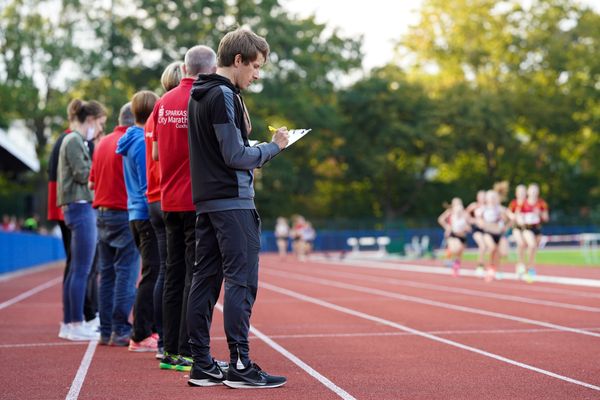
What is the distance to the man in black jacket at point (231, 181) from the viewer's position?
5.52 metres

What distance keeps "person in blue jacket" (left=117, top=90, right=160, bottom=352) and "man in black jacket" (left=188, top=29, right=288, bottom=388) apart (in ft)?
5.61

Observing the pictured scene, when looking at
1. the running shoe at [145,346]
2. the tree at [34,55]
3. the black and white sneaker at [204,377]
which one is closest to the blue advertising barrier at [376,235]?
the tree at [34,55]

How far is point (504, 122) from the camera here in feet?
189

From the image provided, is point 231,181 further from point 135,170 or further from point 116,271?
point 116,271

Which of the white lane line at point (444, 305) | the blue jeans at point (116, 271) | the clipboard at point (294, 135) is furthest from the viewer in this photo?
the white lane line at point (444, 305)

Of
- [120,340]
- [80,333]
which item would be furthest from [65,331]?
[120,340]

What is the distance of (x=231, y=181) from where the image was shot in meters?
5.59

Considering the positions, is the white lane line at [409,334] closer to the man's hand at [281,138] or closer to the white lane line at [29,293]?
the man's hand at [281,138]

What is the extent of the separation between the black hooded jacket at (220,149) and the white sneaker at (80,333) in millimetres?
3251

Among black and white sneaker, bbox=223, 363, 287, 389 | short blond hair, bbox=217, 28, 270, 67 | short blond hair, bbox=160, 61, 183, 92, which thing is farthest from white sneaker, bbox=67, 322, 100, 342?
short blond hair, bbox=217, 28, 270, 67

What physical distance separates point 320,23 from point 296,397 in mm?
51912

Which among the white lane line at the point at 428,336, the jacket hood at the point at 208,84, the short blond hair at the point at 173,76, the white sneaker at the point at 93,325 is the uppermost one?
the short blond hair at the point at 173,76

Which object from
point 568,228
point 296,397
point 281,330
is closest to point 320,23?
point 568,228

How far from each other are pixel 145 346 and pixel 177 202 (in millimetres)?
1869
